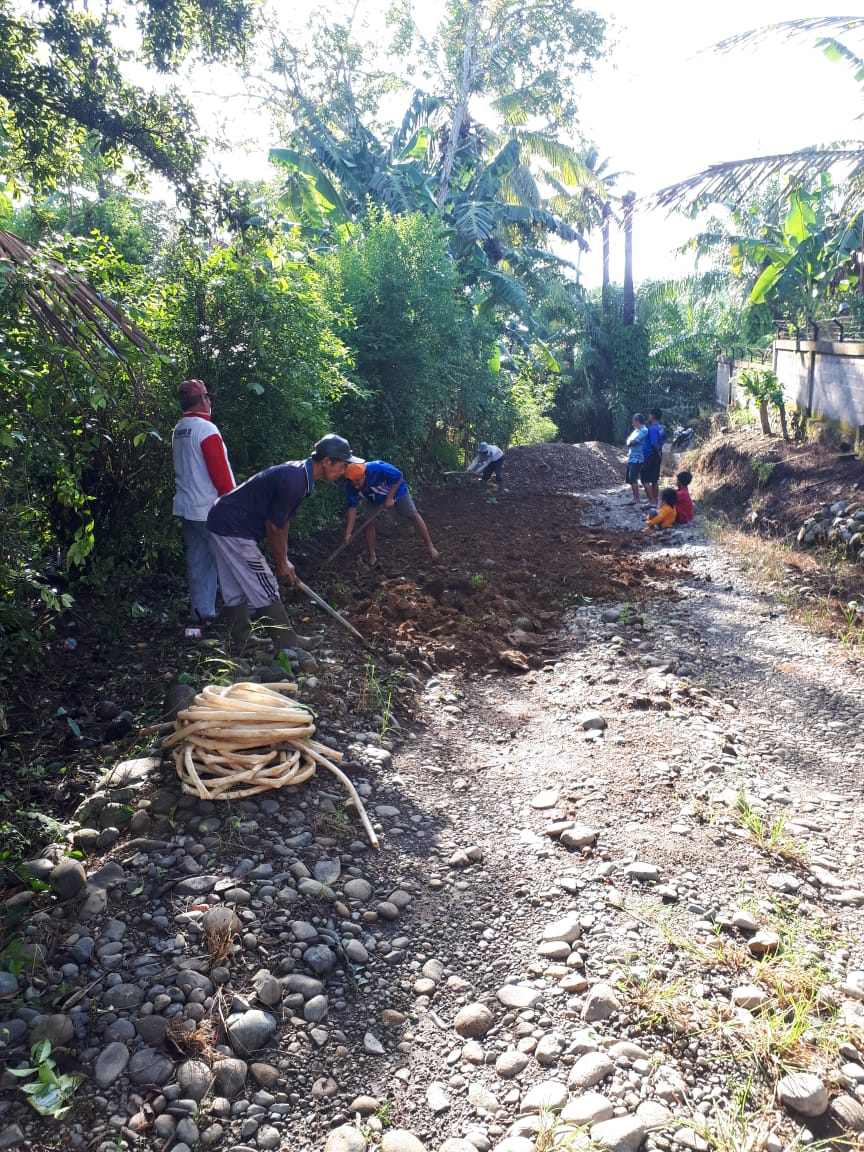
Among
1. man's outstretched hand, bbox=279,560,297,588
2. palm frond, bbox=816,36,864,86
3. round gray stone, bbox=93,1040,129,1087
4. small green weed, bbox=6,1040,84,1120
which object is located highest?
palm frond, bbox=816,36,864,86

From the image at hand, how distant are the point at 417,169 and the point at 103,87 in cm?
1070

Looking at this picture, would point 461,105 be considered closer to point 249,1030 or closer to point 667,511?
point 667,511

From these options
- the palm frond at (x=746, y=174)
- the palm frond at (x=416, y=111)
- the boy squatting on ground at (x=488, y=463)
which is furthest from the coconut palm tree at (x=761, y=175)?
the palm frond at (x=416, y=111)

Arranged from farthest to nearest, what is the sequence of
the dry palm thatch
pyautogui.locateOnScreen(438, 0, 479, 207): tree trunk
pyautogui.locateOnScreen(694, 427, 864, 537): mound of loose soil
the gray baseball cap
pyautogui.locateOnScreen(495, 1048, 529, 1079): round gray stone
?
pyautogui.locateOnScreen(438, 0, 479, 207): tree trunk → pyautogui.locateOnScreen(694, 427, 864, 537): mound of loose soil → the gray baseball cap → the dry palm thatch → pyautogui.locateOnScreen(495, 1048, 529, 1079): round gray stone

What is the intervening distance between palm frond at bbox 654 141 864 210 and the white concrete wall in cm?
298

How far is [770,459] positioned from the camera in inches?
474

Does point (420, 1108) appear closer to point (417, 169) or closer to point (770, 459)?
point (770, 459)

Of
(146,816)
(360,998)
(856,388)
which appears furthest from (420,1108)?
(856,388)

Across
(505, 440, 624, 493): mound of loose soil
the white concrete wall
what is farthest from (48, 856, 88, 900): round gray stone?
(505, 440, 624, 493): mound of loose soil

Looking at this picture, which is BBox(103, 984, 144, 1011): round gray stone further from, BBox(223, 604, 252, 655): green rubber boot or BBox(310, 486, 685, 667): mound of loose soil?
BBox(310, 486, 685, 667): mound of loose soil

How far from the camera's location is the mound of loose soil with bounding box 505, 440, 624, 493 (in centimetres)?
1570

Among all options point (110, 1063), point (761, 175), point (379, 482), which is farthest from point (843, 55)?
point (110, 1063)

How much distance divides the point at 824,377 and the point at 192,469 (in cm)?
1011

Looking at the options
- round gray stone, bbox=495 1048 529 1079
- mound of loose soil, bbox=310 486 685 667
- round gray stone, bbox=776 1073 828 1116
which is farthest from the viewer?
mound of loose soil, bbox=310 486 685 667
